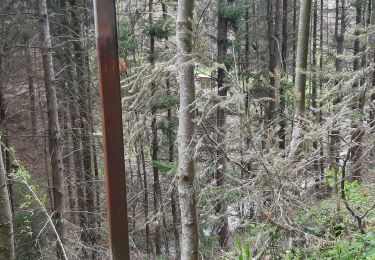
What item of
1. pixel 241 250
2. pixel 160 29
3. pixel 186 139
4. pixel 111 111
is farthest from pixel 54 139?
pixel 111 111

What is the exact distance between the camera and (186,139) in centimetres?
429

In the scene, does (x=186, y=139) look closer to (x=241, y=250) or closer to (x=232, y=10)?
(x=241, y=250)

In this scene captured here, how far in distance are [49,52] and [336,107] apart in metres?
5.21

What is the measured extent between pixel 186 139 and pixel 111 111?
3068 mm

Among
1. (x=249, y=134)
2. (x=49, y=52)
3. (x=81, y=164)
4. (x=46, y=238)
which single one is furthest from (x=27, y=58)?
(x=249, y=134)

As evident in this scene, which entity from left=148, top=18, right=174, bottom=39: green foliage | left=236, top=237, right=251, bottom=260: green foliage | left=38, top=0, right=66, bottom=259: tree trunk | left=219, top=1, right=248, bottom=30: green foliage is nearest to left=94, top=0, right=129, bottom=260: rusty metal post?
left=236, top=237, right=251, bottom=260: green foliage

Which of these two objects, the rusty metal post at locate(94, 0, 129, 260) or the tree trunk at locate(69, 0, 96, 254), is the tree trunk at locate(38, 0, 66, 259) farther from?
the rusty metal post at locate(94, 0, 129, 260)

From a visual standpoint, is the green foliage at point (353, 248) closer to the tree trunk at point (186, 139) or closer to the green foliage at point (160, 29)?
the tree trunk at point (186, 139)

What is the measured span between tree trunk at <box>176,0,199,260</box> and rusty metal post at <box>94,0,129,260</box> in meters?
2.68

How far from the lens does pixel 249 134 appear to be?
3338mm

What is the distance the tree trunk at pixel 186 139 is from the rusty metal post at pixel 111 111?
268 centimetres

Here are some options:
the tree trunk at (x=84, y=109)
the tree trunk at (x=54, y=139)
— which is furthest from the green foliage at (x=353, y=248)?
the tree trunk at (x=84, y=109)

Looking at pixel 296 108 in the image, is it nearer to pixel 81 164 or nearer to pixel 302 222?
pixel 302 222

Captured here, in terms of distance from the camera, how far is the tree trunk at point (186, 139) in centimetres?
401
